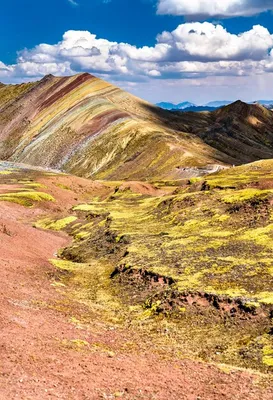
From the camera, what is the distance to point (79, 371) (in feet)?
82.9

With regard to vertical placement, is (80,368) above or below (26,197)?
below

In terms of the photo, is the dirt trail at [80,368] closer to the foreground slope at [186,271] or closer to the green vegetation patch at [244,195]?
the foreground slope at [186,271]

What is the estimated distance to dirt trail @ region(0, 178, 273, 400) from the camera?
2316 cm

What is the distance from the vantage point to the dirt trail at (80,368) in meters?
23.2

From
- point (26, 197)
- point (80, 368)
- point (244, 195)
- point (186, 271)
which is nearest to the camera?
point (80, 368)

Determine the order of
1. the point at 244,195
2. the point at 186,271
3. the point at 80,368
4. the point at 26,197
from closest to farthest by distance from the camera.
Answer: the point at 80,368, the point at 186,271, the point at 244,195, the point at 26,197

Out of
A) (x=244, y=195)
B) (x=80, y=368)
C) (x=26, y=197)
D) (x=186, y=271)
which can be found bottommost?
(x=80, y=368)

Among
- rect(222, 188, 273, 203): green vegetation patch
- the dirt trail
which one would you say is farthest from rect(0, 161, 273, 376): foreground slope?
the dirt trail

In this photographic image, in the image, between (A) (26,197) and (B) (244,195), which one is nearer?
(B) (244,195)

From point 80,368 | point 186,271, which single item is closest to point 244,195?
point 186,271

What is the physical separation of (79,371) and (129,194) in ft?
291

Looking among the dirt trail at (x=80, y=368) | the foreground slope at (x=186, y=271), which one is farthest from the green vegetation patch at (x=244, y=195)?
the dirt trail at (x=80, y=368)

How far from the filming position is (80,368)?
25.7 meters

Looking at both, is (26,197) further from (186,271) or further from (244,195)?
(186,271)
